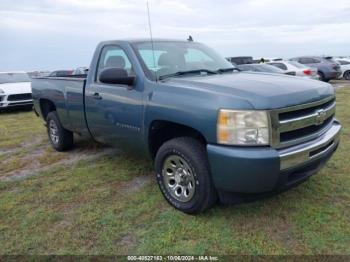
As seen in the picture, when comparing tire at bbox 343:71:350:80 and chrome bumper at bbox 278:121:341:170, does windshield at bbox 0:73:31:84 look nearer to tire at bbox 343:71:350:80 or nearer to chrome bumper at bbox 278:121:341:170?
chrome bumper at bbox 278:121:341:170

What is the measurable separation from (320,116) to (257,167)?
3.17 ft

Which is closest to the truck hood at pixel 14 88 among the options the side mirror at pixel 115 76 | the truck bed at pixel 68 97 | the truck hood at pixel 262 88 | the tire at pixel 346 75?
the truck bed at pixel 68 97

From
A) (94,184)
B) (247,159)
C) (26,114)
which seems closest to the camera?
(247,159)

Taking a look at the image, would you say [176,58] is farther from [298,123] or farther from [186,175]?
[298,123]

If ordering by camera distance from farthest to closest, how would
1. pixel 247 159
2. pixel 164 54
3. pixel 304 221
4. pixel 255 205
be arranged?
pixel 164 54
pixel 255 205
pixel 304 221
pixel 247 159

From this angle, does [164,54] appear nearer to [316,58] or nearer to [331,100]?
[331,100]

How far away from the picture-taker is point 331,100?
3.70 metres

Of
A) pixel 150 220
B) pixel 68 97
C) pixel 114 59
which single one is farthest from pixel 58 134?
pixel 150 220

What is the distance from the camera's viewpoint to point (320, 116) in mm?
3311

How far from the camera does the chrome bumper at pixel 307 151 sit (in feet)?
9.59

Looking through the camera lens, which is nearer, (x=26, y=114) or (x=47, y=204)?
(x=47, y=204)

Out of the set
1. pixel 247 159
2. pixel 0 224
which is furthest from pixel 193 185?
pixel 0 224

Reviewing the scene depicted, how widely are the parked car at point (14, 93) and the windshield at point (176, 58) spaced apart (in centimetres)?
846

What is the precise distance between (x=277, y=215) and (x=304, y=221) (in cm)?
26
